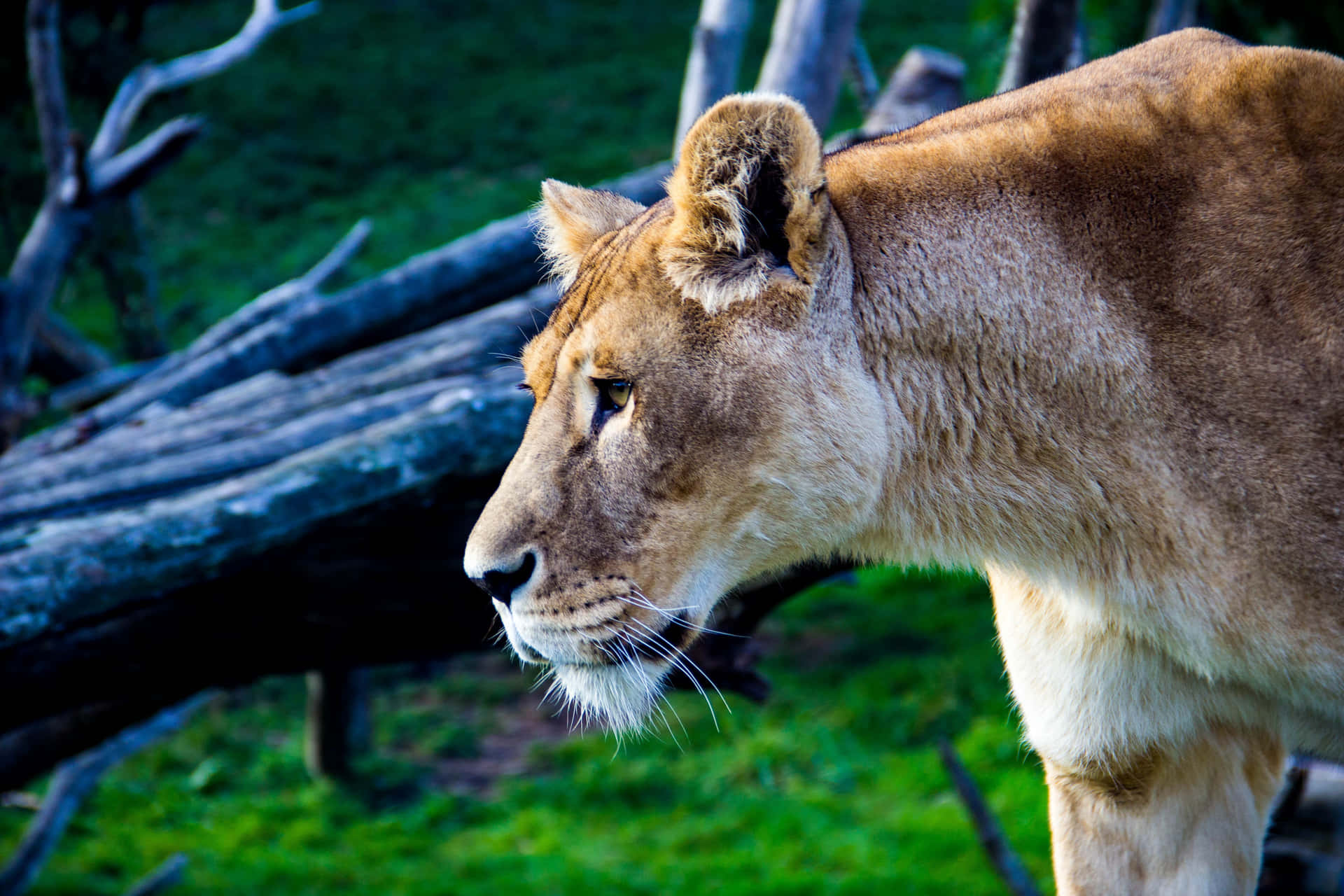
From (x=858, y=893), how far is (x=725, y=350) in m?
4.14

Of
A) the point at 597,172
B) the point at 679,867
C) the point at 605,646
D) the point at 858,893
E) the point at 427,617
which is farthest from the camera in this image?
the point at 597,172

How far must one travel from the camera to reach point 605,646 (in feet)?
7.61

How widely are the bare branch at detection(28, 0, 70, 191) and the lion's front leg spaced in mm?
5625

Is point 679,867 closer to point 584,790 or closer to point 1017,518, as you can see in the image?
point 584,790

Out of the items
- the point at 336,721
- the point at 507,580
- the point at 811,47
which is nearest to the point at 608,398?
the point at 507,580

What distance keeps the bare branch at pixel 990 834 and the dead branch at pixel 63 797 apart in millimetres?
3176

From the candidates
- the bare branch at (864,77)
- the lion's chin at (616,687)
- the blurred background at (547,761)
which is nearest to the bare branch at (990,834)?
the blurred background at (547,761)

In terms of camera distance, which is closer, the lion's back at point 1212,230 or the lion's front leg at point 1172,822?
the lion's back at point 1212,230

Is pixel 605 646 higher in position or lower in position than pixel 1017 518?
lower

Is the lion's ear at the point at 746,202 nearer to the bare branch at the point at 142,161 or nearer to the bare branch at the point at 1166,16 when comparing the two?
the bare branch at the point at 142,161

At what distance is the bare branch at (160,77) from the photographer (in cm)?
641

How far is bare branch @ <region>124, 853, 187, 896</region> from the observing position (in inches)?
218

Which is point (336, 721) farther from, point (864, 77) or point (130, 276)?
point (864, 77)

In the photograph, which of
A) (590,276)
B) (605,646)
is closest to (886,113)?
(590,276)
